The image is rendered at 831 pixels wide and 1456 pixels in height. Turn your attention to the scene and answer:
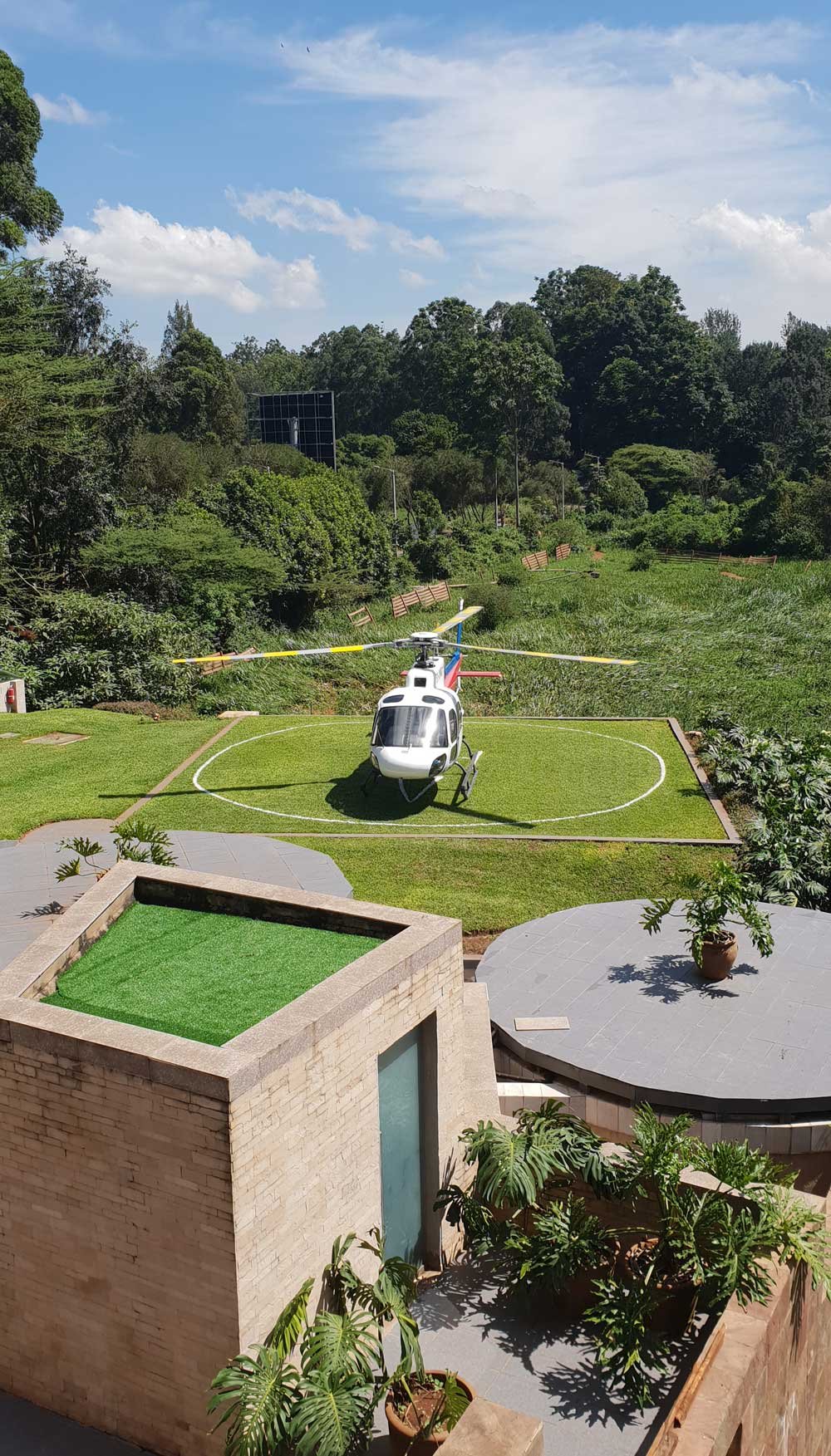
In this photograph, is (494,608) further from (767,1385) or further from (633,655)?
(767,1385)

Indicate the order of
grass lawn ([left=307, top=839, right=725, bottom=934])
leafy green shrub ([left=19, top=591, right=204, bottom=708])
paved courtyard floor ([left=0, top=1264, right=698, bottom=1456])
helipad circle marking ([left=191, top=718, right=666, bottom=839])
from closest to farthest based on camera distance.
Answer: paved courtyard floor ([left=0, top=1264, right=698, bottom=1456]), grass lawn ([left=307, top=839, right=725, bottom=934]), helipad circle marking ([left=191, top=718, right=666, bottom=839]), leafy green shrub ([left=19, top=591, right=204, bottom=708])

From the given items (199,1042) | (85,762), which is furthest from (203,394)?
(199,1042)

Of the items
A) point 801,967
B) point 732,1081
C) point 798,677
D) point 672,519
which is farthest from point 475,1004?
point 672,519

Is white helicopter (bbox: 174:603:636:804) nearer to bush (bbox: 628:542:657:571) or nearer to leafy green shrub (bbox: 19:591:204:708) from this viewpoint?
leafy green shrub (bbox: 19:591:204:708)

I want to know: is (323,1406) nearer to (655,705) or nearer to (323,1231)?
(323,1231)

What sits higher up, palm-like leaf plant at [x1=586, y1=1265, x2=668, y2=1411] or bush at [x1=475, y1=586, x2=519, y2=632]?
bush at [x1=475, y1=586, x2=519, y2=632]

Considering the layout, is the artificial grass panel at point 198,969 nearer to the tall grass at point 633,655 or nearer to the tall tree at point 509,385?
the tall grass at point 633,655

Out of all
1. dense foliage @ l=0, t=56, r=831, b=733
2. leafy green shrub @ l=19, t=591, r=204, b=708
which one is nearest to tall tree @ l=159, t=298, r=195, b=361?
dense foliage @ l=0, t=56, r=831, b=733
